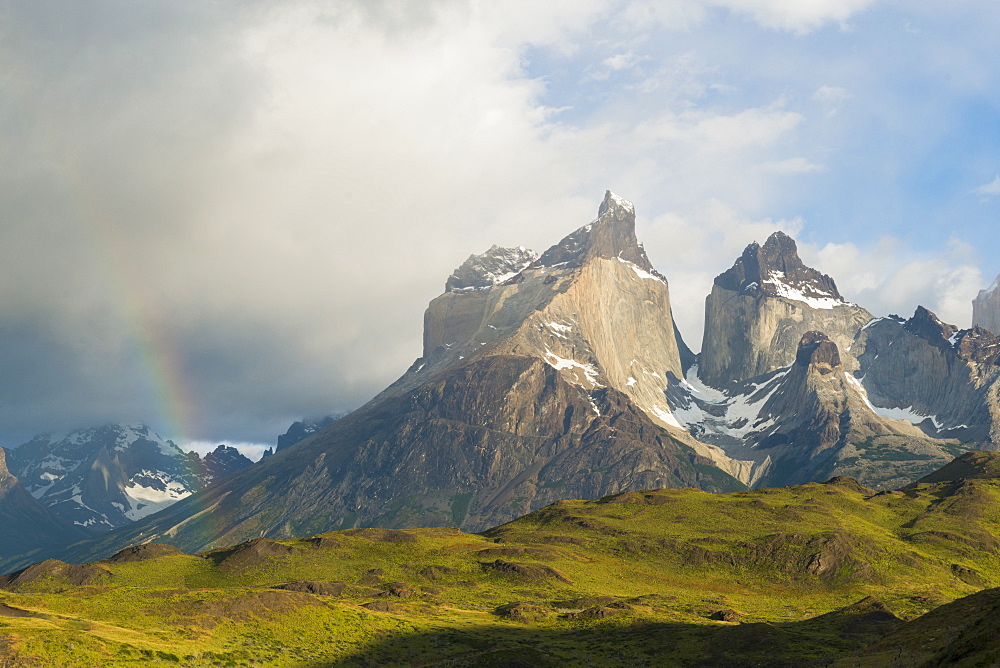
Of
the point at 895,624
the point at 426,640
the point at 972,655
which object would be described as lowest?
the point at 895,624

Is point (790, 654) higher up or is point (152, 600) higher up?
point (152, 600)

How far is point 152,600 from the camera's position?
149250mm

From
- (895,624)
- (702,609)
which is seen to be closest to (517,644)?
(702,609)

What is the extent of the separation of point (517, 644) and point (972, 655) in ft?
278

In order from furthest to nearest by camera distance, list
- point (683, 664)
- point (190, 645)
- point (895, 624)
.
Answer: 1. point (895, 624)
2. point (683, 664)
3. point (190, 645)

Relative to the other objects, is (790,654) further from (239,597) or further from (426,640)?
(239,597)

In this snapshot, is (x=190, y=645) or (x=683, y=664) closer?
(x=190, y=645)

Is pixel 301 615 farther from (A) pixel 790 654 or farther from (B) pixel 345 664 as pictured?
(A) pixel 790 654

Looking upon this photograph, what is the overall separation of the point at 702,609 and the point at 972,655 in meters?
120

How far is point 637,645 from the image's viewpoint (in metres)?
144

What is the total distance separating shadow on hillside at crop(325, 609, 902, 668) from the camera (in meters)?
129

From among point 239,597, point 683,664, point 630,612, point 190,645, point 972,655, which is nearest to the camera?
point 972,655

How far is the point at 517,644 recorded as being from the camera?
141 m

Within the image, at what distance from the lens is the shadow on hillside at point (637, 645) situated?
129m
